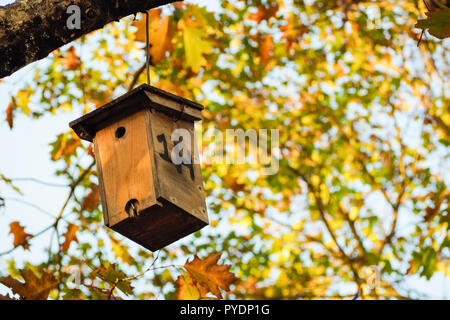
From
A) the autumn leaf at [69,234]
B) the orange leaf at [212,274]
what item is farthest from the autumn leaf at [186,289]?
the autumn leaf at [69,234]

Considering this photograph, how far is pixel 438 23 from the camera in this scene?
81.7 inches

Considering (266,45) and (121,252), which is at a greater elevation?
(266,45)

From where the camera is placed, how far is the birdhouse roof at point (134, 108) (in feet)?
8.58

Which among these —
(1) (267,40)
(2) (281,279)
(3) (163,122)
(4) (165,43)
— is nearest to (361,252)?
(2) (281,279)

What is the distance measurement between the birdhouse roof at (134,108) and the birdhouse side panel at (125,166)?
32 millimetres

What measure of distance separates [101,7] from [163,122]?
0.58 m

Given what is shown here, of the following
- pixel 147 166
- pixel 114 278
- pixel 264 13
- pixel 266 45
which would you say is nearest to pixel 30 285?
pixel 114 278

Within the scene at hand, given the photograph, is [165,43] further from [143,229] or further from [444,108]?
[444,108]

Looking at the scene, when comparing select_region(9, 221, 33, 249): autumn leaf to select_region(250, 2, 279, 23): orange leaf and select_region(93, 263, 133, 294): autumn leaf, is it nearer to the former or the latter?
select_region(93, 263, 133, 294): autumn leaf

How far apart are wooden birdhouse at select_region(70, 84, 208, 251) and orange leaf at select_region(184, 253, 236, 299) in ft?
1.13

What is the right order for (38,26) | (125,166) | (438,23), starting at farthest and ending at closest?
(125,166), (38,26), (438,23)

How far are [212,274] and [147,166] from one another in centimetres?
76

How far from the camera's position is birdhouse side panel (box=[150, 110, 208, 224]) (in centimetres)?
251

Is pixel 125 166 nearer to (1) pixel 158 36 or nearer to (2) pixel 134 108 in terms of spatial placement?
(2) pixel 134 108
